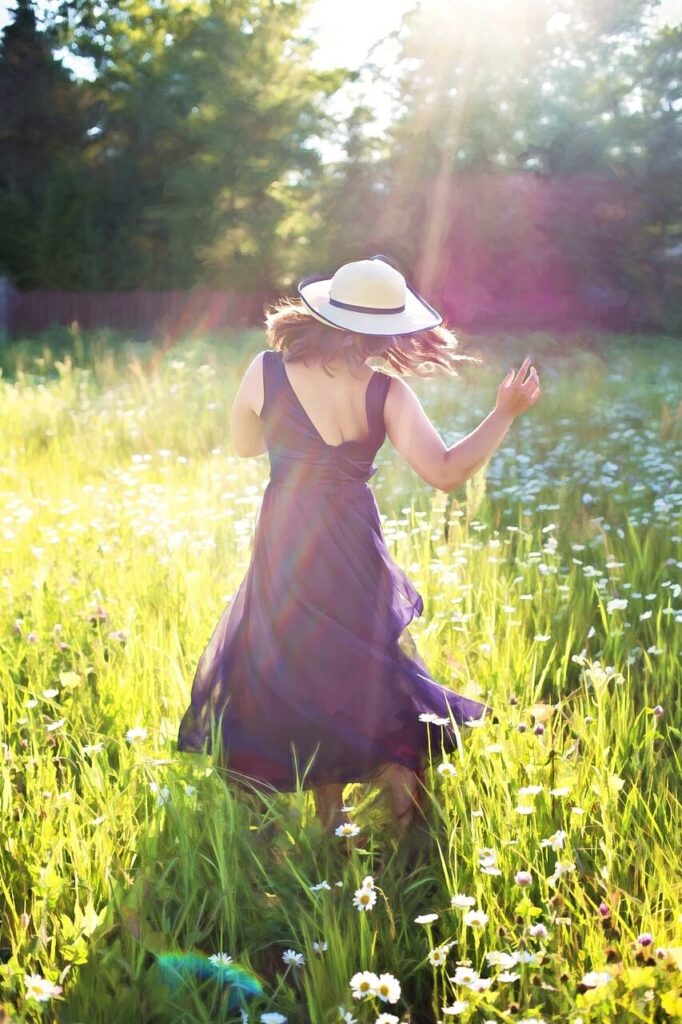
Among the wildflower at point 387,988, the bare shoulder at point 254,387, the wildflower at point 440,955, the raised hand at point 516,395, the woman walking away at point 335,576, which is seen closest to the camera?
the wildflower at point 387,988

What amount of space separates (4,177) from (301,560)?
2772 cm

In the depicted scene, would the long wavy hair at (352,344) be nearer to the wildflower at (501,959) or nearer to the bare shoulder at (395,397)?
the bare shoulder at (395,397)

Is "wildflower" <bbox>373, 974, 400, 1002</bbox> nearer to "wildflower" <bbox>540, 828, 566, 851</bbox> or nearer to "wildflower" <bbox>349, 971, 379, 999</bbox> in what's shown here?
"wildflower" <bbox>349, 971, 379, 999</bbox>

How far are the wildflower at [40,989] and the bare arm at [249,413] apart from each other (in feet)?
Result: 4.95

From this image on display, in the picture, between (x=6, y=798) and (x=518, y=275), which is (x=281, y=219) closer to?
(x=518, y=275)

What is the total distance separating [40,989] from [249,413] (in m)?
1.59

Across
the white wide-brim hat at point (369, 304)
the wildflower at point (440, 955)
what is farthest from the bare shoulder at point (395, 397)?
the wildflower at point (440, 955)

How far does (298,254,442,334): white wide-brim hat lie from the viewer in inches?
105

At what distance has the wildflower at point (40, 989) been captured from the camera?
198 centimetres

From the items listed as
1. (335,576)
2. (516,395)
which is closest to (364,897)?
(335,576)

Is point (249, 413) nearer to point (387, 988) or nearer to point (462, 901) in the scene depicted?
point (462, 901)

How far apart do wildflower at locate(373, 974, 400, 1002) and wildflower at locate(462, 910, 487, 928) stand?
0.23 m

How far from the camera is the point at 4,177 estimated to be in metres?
27.6

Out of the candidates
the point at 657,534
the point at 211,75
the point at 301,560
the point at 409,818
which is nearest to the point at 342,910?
the point at 409,818
